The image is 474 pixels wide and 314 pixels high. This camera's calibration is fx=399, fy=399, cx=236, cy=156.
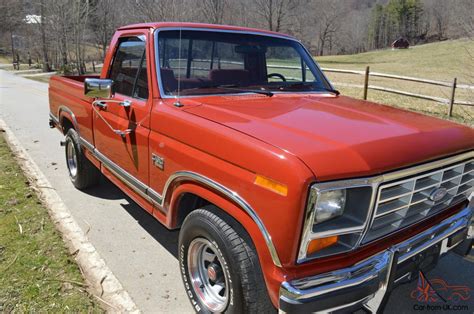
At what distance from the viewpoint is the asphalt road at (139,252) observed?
312 centimetres

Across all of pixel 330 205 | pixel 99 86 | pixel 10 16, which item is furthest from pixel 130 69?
pixel 10 16

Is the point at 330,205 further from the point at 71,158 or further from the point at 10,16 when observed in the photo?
the point at 10,16

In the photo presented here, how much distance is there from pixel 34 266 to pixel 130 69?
6.39 ft

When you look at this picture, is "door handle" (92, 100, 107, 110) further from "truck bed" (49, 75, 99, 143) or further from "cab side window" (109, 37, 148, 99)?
"truck bed" (49, 75, 99, 143)

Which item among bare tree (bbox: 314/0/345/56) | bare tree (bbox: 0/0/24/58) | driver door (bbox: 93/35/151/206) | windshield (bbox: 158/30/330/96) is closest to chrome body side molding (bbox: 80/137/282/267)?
driver door (bbox: 93/35/151/206)

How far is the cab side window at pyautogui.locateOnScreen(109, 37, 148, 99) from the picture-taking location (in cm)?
347

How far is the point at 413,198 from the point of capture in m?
2.39

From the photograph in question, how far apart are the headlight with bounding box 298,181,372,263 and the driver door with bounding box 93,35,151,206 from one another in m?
1.64

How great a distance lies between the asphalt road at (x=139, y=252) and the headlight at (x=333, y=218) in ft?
4.26

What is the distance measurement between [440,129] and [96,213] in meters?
3.71

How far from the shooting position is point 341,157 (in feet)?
6.79

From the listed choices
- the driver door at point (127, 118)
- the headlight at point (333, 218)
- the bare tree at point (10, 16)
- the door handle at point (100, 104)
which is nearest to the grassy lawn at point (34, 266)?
the driver door at point (127, 118)

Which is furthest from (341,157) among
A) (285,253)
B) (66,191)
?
(66,191)

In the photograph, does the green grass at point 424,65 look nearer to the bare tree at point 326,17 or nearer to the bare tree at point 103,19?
the bare tree at point 326,17
